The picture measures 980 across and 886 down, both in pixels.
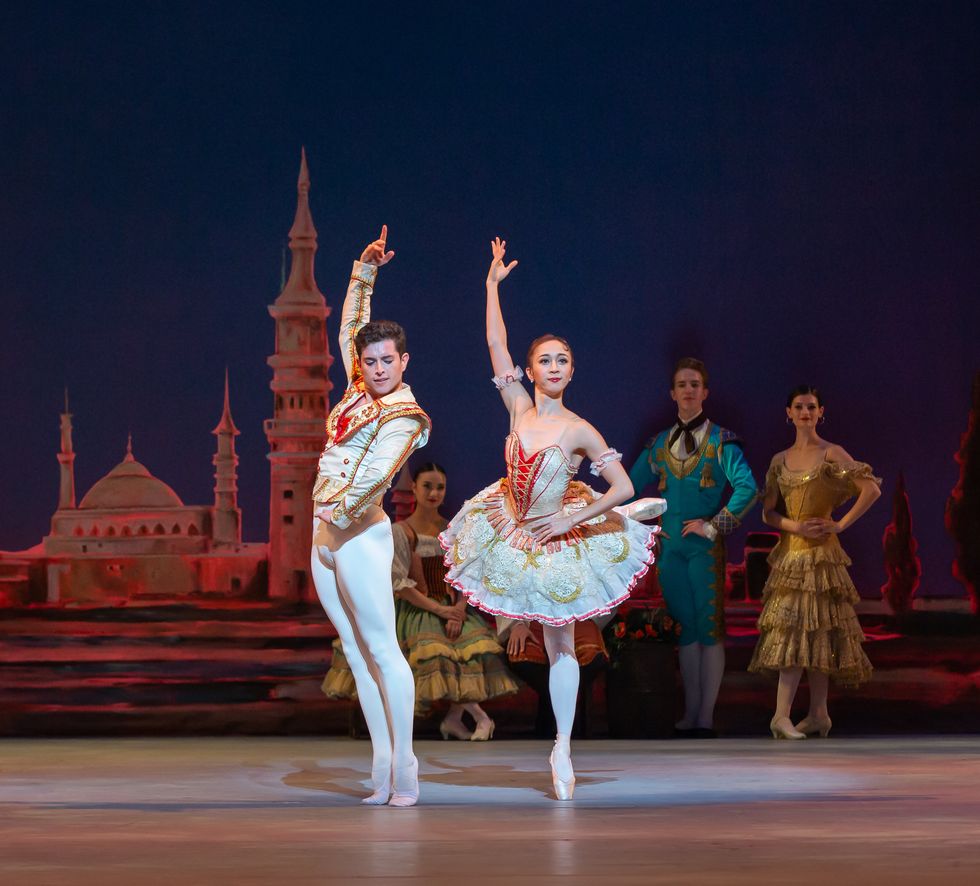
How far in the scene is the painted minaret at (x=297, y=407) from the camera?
6.65 meters

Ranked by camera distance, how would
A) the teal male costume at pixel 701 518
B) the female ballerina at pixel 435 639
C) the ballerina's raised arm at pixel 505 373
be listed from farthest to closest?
the teal male costume at pixel 701 518, the female ballerina at pixel 435 639, the ballerina's raised arm at pixel 505 373

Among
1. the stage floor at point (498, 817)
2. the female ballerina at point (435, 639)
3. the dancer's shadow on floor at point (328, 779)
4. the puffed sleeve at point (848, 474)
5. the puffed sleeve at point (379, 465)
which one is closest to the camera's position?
the stage floor at point (498, 817)

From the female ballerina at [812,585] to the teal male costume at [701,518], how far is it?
0.18 m

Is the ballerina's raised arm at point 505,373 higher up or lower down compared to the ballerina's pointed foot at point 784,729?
higher up

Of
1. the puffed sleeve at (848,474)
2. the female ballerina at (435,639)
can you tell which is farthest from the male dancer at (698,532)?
the female ballerina at (435,639)

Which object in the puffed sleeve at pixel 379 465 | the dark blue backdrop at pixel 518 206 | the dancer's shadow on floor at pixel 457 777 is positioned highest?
the dark blue backdrop at pixel 518 206

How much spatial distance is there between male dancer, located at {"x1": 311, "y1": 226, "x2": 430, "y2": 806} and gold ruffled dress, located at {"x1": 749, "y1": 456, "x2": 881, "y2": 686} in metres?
2.32

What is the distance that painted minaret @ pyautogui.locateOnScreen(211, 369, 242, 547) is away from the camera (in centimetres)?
667

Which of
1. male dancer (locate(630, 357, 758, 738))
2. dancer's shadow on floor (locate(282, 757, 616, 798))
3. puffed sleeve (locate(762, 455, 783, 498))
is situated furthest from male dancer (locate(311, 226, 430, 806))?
puffed sleeve (locate(762, 455, 783, 498))

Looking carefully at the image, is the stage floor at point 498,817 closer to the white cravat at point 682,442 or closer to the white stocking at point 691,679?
the white stocking at point 691,679

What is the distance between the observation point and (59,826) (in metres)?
3.58

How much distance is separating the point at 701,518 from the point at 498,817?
104 inches

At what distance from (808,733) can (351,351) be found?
281 cm

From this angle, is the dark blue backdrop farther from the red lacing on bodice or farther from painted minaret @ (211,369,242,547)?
the red lacing on bodice
